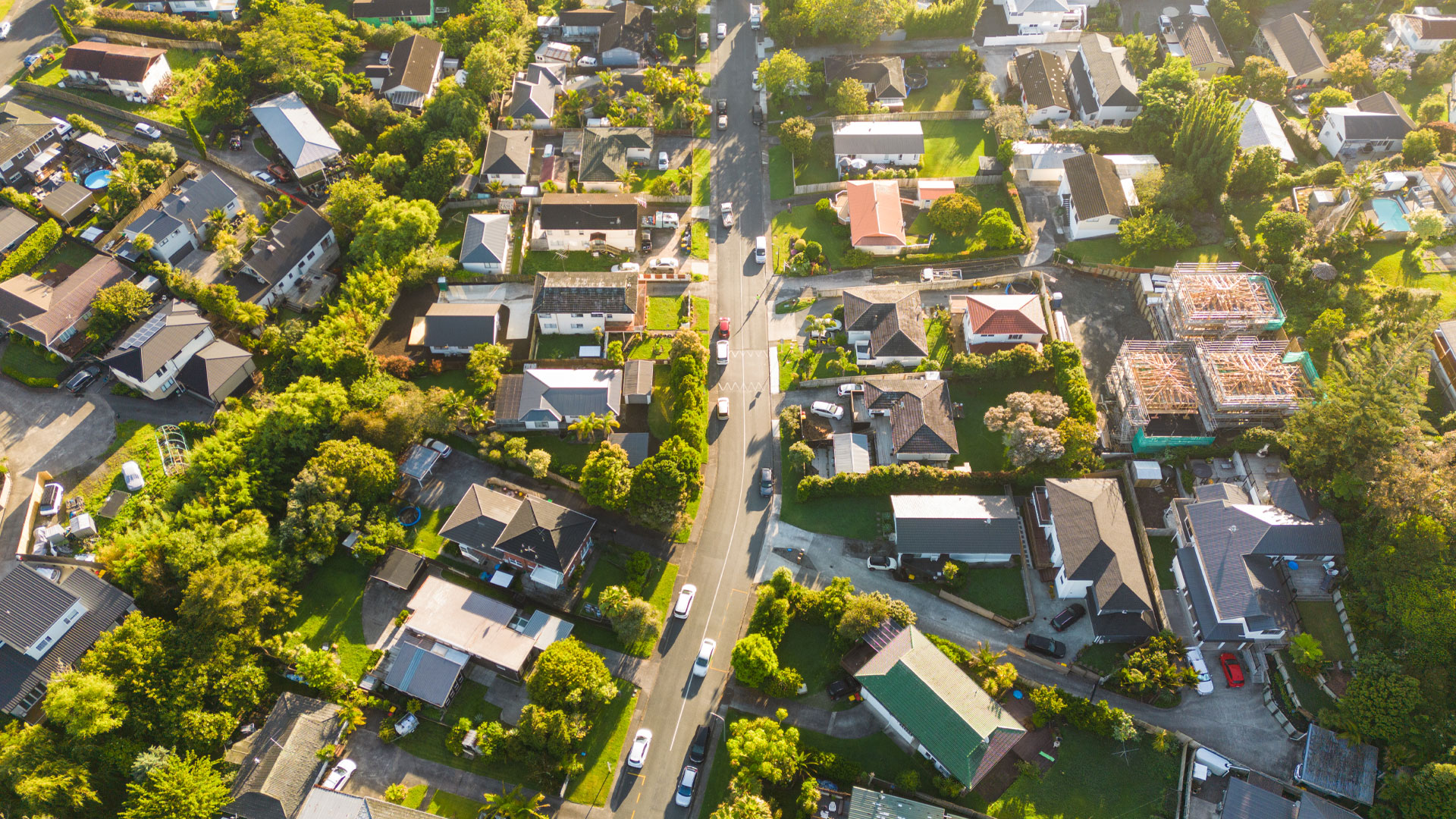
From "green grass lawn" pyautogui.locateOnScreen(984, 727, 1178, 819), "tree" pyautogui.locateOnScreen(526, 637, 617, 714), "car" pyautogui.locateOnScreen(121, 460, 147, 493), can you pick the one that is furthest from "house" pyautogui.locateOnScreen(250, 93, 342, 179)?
"green grass lawn" pyautogui.locateOnScreen(984, 727, 1178, 819)

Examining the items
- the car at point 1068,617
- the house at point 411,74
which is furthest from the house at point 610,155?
the car at point 1068,617

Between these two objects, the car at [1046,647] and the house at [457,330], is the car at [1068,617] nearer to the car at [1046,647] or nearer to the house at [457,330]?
the car at [1046,647]

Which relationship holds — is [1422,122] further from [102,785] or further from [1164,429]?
[102,785]

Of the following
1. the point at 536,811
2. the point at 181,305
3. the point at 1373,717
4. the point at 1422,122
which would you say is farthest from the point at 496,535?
the point at 1422,122

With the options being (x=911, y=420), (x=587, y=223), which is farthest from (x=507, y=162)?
(x=911, y=420)

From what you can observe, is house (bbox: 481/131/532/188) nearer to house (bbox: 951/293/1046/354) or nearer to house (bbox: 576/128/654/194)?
house (bbox: 576/128/654/194)

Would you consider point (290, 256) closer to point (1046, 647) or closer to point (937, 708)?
point (937, 708)
